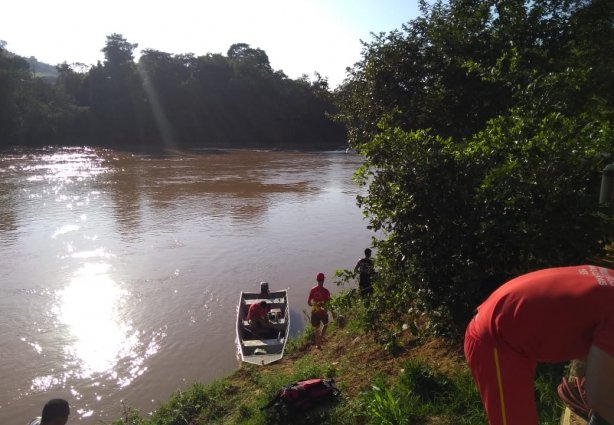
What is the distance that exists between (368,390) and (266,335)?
18.6 ft

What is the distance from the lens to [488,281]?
3998mm

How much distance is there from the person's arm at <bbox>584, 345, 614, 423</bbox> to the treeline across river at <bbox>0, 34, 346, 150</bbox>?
189 ft

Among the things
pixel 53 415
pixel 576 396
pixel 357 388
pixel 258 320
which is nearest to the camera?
pixel 576 396

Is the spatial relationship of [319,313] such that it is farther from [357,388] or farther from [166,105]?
[166,105]

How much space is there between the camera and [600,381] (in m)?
1.92

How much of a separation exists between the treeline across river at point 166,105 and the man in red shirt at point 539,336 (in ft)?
188

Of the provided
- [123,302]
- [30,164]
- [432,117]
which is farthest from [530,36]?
[30,164]

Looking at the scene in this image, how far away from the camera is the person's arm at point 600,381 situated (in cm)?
189

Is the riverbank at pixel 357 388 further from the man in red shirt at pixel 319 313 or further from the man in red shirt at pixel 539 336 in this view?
the man in red shirt at pixel 539 336

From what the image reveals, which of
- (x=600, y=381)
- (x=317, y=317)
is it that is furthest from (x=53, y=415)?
(x=317, y=317)

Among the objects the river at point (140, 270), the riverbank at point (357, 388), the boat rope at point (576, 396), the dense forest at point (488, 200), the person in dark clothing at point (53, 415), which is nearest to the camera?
the boat rope at point (576, 396)

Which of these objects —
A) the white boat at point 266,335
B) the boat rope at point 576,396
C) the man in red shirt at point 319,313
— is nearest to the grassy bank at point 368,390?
the man in red shirt at point 319,313

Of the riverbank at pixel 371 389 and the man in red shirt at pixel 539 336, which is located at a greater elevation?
the man in red shirt at pixel 539 336

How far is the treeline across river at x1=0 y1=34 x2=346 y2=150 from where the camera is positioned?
5809 centimetres
